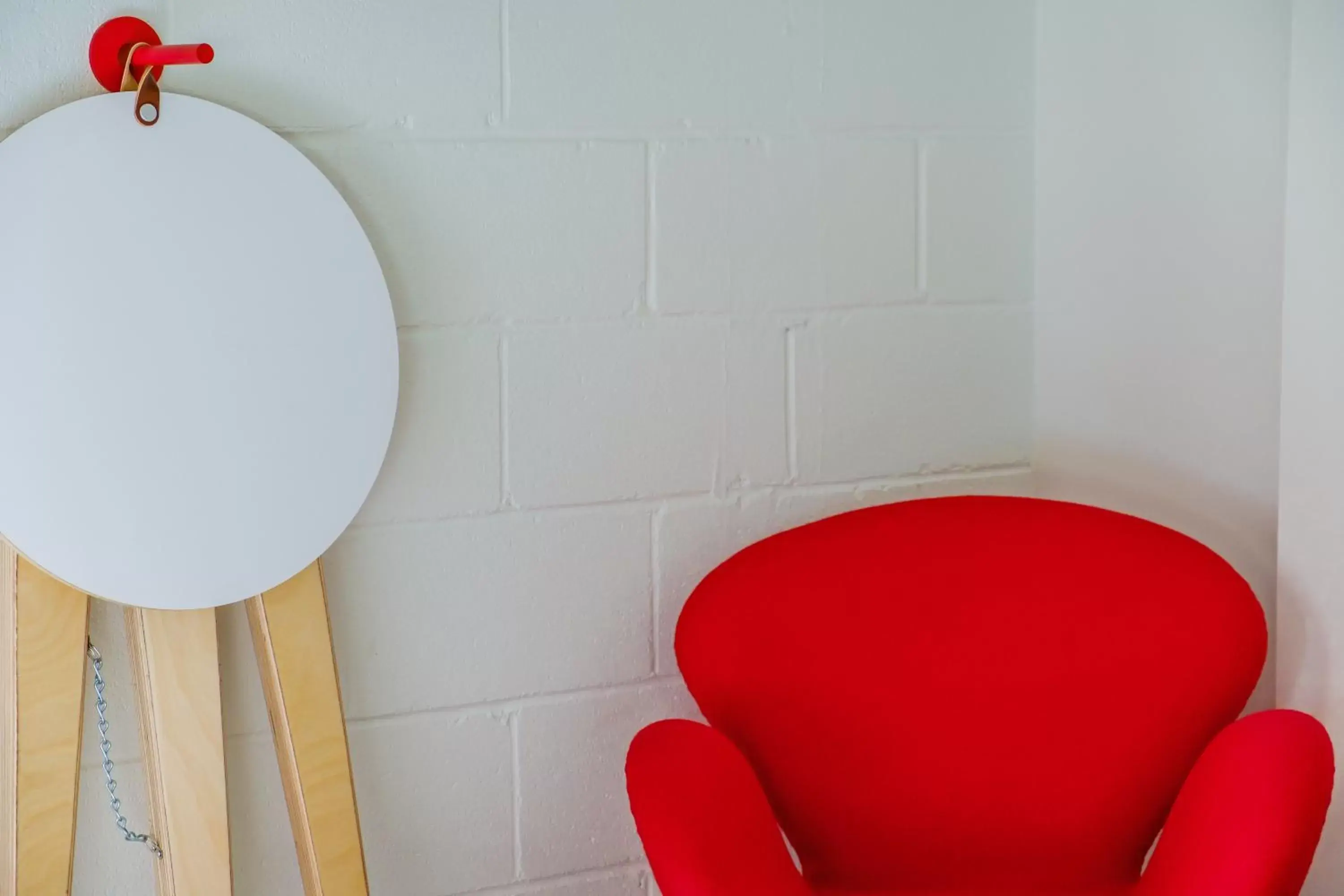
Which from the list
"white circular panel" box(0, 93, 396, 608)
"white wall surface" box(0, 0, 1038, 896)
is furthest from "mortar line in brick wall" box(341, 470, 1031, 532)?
"white circular panel" box(0, 93, 396, 608)

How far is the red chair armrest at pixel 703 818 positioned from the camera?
43.4 inches

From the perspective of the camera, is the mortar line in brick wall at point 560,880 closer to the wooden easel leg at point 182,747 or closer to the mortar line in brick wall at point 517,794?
the mortar line in brick wall at point 517,794

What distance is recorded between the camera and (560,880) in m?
1.56

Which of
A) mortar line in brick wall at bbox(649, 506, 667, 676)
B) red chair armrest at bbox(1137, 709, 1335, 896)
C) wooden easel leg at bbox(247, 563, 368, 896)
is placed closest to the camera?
red chair armrest at bbox(1137, 709, 1335, 896)

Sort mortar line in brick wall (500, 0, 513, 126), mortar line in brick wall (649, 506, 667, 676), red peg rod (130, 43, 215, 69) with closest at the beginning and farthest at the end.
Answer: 1. red peg rod (130, 43, 215, 69)
2. mortar line in brick wall (500, 0, 513, 126)
3. mortar line in brick wall (649, 506, 667, 676)

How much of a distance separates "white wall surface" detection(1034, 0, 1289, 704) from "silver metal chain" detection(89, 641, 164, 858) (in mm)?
1238

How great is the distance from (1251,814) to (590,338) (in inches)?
34.6

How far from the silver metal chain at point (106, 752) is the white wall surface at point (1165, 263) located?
1238 mm

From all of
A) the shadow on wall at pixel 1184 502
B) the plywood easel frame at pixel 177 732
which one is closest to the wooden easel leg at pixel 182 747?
the plywood easel frame at pixel 177 732

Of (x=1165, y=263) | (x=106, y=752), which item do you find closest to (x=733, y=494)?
(x=1165, y=263)

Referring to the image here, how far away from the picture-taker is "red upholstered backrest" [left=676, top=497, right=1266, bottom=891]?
132 centimetres

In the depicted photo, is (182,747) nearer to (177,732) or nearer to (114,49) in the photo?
(177,732)

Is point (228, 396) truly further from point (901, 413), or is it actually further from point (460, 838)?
point (901, 413)

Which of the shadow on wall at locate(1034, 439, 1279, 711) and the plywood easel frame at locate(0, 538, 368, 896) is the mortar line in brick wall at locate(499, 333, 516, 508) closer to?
the plywood easel frame at locate(0, 538, 368, 896)
